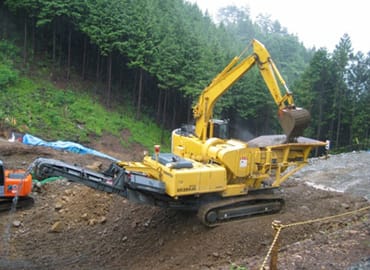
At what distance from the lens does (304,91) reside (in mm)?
39031

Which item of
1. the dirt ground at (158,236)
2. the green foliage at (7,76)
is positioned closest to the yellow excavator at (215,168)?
the dirt ground at (158,236)

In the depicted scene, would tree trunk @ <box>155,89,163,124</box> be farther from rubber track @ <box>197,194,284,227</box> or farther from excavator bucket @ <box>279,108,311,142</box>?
Result: rubber track @ <box>197,194,284,227</box>

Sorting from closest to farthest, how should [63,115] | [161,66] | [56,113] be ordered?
[56,113] → [63,115] → [161,66]

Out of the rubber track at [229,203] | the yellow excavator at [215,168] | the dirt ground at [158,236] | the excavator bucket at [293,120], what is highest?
the excavator bucket at [293,120]

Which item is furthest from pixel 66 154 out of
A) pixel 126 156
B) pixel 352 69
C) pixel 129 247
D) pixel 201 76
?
pixel 352 69

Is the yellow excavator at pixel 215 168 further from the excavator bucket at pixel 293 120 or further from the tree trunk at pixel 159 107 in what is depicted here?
the tree trunk at pixel 159 107

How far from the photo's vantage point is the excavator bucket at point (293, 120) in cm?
1188

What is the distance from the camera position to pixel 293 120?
11.8 m

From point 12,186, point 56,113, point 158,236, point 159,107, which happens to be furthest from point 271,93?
point 159,107

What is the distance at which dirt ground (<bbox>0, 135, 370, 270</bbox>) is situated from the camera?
882 centimetres

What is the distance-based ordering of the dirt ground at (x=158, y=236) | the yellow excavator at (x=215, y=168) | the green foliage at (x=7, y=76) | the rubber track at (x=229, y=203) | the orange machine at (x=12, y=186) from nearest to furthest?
the dirt ground at (x=158, y=236), the yellow excavator at (x=215, y=168), the rubber track at (x=229, y=203), the orange machine at (x=12, y=186), the green foliage at (x=7, y=76)

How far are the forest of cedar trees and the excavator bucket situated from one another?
67.0ft

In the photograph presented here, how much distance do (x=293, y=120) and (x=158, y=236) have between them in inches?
193

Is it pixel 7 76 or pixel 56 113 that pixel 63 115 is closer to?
pixel 56 113
